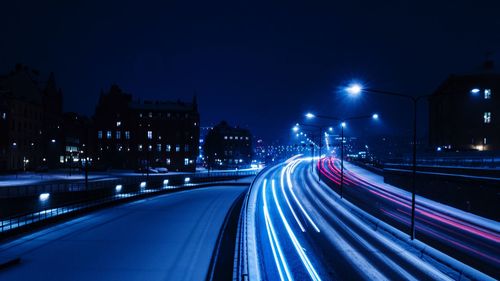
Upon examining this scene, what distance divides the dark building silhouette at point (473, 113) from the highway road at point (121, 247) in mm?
50894

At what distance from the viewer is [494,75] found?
71875mm

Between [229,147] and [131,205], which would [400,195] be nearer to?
[131,205]

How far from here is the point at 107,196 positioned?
1874 inches

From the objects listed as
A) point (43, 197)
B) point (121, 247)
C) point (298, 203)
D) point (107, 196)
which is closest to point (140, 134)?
point (107, 196)

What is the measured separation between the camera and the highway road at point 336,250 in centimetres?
1855

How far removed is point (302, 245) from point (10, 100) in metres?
72.2

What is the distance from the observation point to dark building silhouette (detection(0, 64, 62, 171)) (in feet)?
244

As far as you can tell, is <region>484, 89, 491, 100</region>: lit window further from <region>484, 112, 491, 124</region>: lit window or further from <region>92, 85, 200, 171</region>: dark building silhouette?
<region>92, 85, 200, 171</region>: dark building silhouette

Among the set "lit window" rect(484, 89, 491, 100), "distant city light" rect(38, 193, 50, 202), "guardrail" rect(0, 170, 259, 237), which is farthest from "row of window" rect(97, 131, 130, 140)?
"lit window" rect(484, 89, 491, 100)

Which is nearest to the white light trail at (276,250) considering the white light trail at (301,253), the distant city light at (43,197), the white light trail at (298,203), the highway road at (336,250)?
the highway road at (336,250)

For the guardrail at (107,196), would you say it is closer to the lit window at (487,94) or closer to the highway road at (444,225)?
the highway road at (444,225)

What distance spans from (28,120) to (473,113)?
3462 inches

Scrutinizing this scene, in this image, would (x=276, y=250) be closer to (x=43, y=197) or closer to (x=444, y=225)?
(x=444, y=225)

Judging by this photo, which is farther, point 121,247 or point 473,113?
point 473,113
